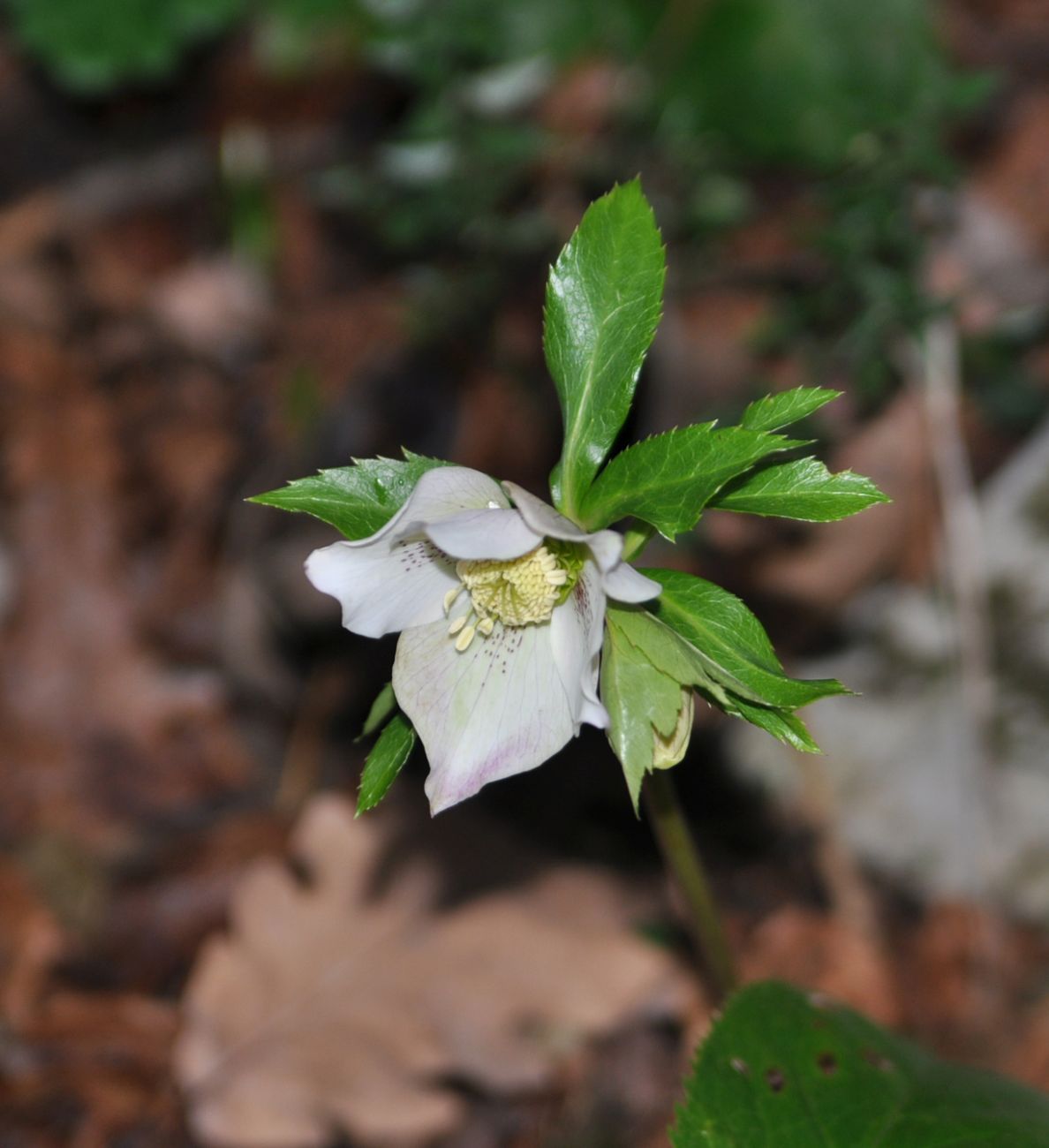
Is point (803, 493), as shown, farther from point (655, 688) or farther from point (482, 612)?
point (482, 612)

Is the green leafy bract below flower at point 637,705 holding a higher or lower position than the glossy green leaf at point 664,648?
lower

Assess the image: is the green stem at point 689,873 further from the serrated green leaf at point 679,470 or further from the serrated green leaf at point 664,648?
the serrated green leaf at point 679,470

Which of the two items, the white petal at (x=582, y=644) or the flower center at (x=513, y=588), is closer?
the white petal at (x=582, y=644)

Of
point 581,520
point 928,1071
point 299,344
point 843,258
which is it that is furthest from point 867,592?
point 299,344

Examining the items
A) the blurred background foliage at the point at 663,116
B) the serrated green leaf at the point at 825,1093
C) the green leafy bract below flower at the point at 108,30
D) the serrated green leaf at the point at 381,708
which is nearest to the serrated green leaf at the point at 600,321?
the serrated green leaf at the point at 381,708

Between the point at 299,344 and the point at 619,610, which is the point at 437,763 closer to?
the point at 619,610

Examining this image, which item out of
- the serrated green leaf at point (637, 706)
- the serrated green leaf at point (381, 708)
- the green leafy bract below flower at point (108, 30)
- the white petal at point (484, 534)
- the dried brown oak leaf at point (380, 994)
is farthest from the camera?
the green leafy bract below flower at point (108, 30)

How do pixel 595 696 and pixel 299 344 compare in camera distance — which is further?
pixel 299 344

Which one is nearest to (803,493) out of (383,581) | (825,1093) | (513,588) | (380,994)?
(513,588)
